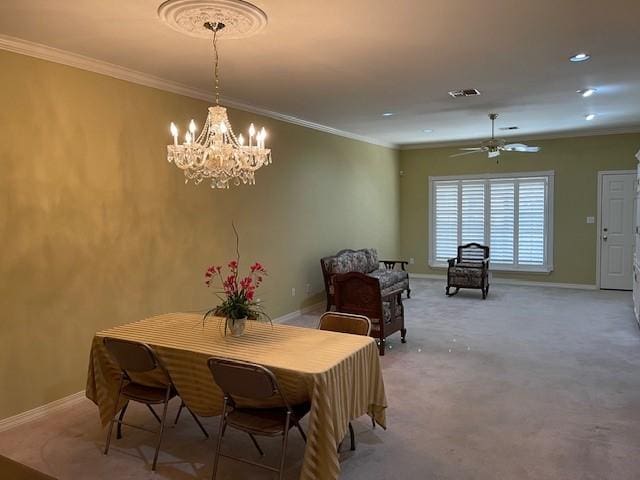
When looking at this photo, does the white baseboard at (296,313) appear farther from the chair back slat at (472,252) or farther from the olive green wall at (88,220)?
the chair back slat at (472,252)

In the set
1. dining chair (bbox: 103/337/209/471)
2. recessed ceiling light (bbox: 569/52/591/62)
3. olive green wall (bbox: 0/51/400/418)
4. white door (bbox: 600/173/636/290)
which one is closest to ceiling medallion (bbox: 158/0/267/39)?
olive green wall (bbox: 0/51/400/418)

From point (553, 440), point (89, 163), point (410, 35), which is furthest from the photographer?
point (89, 163)

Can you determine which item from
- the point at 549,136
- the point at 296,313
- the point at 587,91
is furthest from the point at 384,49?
the point at 549,136

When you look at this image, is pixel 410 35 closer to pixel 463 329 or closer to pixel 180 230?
pixel 180 230

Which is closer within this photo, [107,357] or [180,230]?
[107,357]

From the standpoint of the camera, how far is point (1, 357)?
3.54 metres

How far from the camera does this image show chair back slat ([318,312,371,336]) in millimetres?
3463

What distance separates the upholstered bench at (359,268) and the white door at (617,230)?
11.9 ft

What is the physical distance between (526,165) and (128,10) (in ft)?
26.2

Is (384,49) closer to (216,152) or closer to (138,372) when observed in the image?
(216,152)

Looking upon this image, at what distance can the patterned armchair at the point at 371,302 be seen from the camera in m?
5.20

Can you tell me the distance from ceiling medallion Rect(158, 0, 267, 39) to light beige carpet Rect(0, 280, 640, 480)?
2.77 m

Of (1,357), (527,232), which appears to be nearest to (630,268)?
(527,232)

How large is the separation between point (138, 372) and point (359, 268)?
16.3 ft
